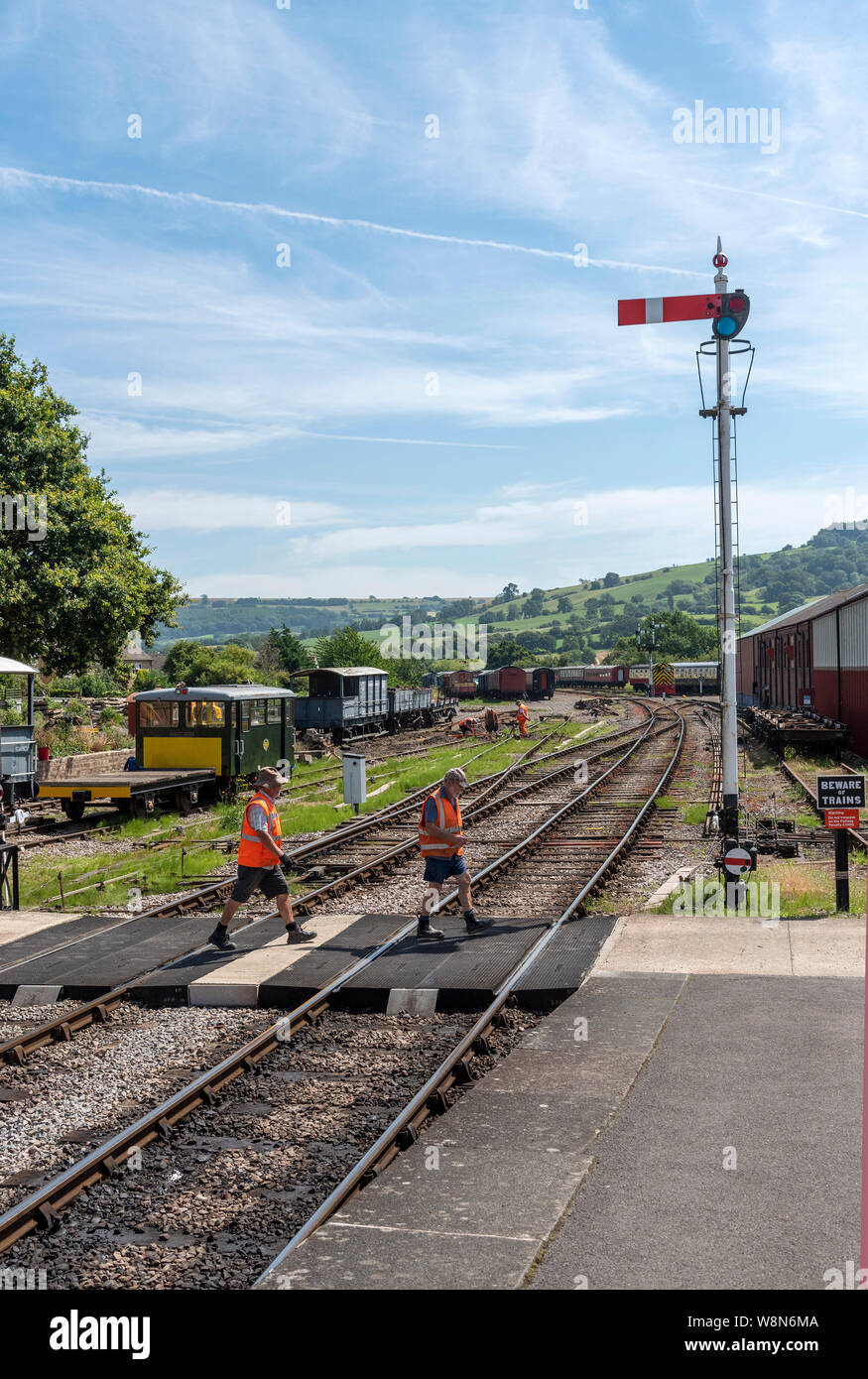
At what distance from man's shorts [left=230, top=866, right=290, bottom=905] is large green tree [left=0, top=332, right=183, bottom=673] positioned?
18642mm

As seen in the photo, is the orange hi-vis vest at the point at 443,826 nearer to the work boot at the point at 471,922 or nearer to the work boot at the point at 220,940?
the work boot at the point at 471,922

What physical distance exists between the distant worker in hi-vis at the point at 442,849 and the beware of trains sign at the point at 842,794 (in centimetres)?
362

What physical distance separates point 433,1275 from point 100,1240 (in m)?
1.81

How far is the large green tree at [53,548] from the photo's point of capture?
92.0ft

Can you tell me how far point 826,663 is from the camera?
33281 mm

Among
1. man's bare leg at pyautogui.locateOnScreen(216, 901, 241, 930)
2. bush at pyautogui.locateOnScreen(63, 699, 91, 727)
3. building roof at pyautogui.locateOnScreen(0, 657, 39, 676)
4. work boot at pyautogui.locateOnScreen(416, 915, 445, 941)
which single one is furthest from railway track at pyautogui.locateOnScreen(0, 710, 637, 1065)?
bush at pyautogui.locateOnScreen(63, 699, 91, 727)

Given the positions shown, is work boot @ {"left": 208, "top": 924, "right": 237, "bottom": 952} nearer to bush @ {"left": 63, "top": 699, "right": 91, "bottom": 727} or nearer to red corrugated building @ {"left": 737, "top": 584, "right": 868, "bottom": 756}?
red corrugated building @ {"left": 737, "top": 584, "right": 868, "bottom": 756}

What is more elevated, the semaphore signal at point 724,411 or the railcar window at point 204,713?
the semaphore signal at point 724,411

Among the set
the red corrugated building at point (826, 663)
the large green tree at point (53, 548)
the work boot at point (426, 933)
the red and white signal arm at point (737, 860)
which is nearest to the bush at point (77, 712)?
the large green tree at point (53, 548)

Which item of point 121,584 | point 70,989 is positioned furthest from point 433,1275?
point 121,584

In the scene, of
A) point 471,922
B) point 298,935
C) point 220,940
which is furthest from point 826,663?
point 220,940

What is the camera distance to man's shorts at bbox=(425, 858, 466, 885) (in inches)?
437

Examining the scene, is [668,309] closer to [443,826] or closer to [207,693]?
[443,826]

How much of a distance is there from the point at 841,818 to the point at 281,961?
18.7ft
